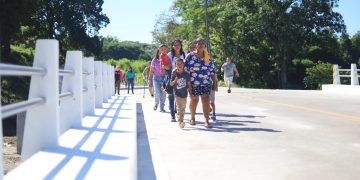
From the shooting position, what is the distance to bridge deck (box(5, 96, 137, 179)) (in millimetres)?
4012

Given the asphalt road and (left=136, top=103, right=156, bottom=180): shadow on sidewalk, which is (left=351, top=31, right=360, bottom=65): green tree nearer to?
the asphalt road

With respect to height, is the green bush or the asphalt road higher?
the green bush

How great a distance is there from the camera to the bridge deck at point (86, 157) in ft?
13.2

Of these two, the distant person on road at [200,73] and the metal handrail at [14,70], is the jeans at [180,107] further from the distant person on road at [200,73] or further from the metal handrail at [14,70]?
the metal handrail at [14,70]

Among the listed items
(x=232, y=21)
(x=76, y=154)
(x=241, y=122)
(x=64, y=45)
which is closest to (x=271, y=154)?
(x=76, y=154)

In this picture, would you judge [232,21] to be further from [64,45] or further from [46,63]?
[46,63]

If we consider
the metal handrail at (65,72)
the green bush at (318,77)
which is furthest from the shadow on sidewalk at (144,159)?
the green bush at (318,77)

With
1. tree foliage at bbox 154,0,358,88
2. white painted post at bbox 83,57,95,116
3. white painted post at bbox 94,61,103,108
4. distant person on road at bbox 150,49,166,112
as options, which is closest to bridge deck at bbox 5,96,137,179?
white painted post at bbox 83,57,95,116

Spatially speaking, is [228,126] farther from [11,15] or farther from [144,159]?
[11,15]

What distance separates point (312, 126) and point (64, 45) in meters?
51.1

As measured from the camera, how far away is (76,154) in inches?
192

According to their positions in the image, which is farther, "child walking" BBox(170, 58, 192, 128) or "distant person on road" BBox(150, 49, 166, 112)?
"distant person on road" BBox(150, 49, 166, 112)

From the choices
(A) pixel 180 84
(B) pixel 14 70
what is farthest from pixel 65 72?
(A) pixel 180 84

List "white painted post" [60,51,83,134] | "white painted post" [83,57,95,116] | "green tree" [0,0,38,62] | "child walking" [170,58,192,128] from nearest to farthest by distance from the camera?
1. "white painted post" [60,51,83,134]
2. "white painted post" [83,57,95,116]
3. "child walking" [170,58,192,128]
4. "green tree" [0,0,38,62]
